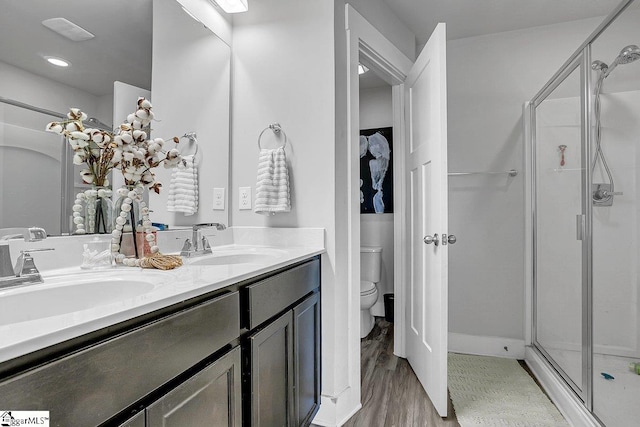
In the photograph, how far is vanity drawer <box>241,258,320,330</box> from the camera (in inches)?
41.6

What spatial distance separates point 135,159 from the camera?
1.16 m

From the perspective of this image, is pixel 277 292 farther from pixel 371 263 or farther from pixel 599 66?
pixel 371 263

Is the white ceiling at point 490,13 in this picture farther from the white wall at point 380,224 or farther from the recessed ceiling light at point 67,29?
the recessed ceiling light at point 67,29

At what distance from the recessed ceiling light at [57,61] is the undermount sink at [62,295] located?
2.22 feet

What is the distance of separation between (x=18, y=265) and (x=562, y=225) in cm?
244

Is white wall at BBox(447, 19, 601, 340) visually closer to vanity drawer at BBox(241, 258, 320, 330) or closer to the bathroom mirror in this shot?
vanity drawer at BBox(241, 258, 320, 330)

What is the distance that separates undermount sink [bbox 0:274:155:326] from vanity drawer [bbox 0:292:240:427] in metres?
0.15

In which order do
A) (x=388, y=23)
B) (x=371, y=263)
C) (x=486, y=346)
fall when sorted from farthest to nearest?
(x=371, y=263)
(x=486, y=346)
(x=388, y=23)

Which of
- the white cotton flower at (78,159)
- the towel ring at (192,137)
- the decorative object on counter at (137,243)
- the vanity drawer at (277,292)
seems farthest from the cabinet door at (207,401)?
the towel ring at (192,137)

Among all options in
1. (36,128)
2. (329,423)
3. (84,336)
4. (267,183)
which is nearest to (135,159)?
(36,128)

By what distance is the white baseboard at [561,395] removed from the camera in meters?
1.60

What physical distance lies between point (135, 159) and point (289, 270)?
67 cm

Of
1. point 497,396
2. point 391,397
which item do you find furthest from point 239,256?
point 497,396

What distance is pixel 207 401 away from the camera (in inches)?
33.3
